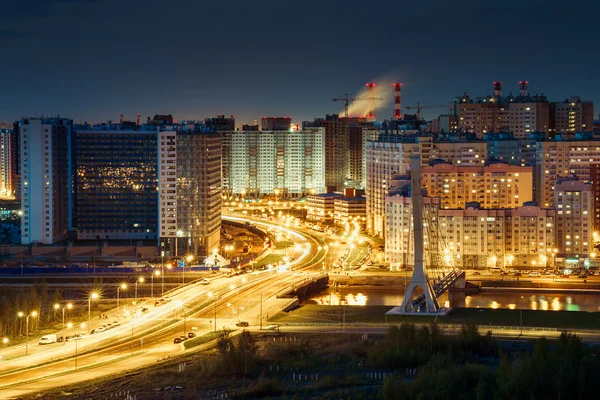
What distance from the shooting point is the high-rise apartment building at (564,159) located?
4691cm

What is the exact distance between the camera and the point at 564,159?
47250 mm

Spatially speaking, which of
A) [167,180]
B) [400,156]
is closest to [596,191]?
[400,156]

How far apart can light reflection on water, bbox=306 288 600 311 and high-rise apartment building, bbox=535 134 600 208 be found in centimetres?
1338

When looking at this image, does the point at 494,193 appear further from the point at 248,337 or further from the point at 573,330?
the point at 248,337

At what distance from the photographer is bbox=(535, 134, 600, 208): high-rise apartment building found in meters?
46.9

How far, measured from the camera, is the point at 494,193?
41.4 m

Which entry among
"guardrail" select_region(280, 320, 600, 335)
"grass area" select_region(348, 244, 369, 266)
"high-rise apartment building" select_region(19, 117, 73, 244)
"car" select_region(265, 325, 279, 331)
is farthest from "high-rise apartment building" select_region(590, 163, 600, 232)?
"car" select_region(265, 325, 279, 331)

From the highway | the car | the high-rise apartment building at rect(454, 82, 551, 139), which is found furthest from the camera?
the high-rise apartment building at rect(454, 82, 551, 139)

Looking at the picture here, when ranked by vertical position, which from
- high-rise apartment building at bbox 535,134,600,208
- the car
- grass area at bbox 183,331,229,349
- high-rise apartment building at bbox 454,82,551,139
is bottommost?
grass area at bbox 183,331,229,349

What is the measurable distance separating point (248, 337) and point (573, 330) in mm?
6785

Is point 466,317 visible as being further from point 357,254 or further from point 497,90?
point 497,90

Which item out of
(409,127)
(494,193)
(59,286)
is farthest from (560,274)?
(409,127)

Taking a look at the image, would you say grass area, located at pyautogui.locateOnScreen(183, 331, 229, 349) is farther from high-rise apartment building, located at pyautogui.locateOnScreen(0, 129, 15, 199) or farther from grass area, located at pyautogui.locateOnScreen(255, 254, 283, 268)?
high-rise apartment building, located at pyautogui.locateOnScreen(0, 129, 15, 199)

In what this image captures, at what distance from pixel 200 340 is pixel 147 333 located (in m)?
1.52
